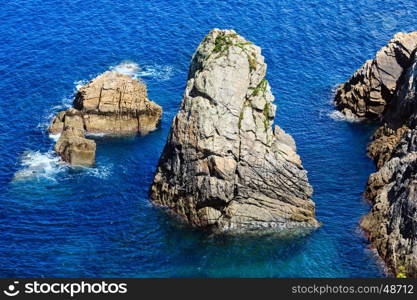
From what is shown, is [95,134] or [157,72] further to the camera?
[157,72]

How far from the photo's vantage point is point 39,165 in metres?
128

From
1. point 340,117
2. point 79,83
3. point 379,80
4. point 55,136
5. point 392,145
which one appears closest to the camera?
point 392,145

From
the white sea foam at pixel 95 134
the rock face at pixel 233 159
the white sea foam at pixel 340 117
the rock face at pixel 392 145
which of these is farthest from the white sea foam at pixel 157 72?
the rock face at pixel 233 159

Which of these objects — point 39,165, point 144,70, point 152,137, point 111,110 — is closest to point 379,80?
point 152,137

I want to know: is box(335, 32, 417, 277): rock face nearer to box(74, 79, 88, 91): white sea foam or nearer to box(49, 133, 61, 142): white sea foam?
box(74, 79, 88, 91): white sea foam

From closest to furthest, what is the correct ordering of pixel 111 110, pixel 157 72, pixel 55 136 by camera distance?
pixel 55 136
pixel 111 110
pixel 157 72

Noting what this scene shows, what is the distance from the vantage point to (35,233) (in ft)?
369

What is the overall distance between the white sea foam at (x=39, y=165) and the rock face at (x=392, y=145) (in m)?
49.9

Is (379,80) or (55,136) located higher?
(379,80)

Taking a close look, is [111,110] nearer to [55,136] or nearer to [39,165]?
[55,136]

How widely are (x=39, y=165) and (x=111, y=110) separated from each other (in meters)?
17.2

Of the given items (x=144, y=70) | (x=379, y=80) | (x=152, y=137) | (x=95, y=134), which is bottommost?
(x=152, y=137)

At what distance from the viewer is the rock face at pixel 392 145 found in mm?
106375

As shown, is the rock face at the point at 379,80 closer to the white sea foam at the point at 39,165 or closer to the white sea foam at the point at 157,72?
the white sea foam at the point at 157,72
